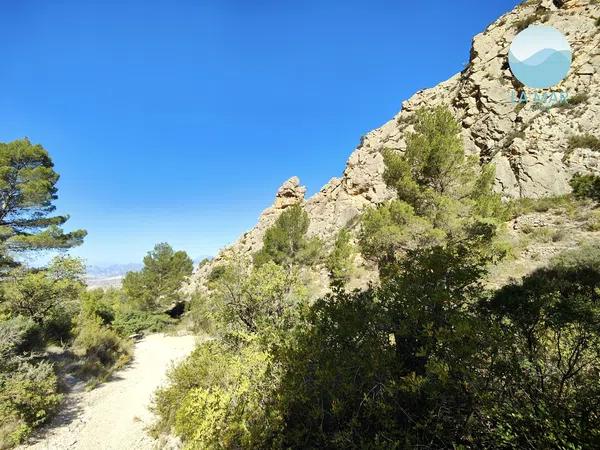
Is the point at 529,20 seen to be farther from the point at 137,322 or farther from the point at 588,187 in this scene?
the point at 137,322

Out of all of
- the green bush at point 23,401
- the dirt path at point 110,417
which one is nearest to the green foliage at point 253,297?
the dirt path at point 110,417

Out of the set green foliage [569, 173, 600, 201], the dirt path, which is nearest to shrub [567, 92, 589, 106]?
green foliage [569, 173, 600, 201]

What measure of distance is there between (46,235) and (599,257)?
74.8 ft

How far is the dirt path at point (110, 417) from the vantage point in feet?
26.0

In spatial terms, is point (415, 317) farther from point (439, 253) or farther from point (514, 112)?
point (514, 112)

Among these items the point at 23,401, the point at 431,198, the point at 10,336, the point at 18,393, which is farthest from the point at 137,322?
the point at 431,198

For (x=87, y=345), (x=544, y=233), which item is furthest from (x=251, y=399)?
(x=544, y=233)

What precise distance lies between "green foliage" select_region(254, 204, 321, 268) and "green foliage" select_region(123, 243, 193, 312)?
10.6m

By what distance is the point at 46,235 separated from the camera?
1507 centimetres

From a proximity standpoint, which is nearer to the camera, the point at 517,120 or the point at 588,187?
the point at 588,187

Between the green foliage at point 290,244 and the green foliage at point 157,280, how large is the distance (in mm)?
10646

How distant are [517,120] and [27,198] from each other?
35.2 metres

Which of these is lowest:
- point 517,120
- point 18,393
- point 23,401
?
point 23,401

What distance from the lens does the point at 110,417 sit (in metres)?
9.52
